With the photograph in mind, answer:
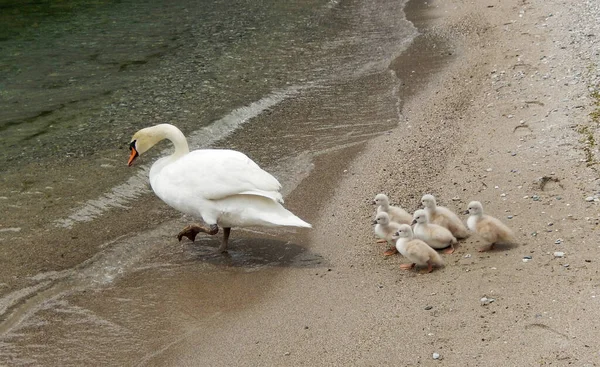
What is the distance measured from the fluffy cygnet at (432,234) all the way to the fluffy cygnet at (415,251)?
6.2 inches

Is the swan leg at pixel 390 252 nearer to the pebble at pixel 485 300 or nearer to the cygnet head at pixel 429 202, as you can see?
the cygnet head at pixel 429 202

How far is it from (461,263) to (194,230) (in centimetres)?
252

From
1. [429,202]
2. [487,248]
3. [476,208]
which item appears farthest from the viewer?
[429,202]

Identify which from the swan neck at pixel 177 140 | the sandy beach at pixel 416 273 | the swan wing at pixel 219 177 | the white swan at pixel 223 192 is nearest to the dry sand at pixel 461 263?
the sandy beach at pixel 416 273

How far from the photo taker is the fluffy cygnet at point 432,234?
692cm

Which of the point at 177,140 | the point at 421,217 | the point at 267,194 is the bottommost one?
the point at 421,217

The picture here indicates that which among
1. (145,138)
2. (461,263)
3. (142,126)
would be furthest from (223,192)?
(142,126)

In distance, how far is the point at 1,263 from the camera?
24.9ft

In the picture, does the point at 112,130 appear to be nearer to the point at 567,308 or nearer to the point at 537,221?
the point at 537,221

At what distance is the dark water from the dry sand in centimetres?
39

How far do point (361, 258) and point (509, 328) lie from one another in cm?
196

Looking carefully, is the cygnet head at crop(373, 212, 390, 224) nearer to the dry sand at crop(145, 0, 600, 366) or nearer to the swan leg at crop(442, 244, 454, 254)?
the dry sand at crop(145, 0, 600, 366)

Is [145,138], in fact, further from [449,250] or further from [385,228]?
[449,250]

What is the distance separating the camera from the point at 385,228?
7.16 metres
